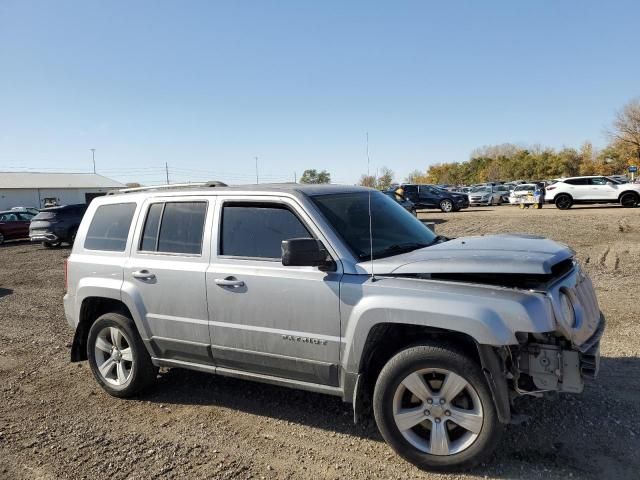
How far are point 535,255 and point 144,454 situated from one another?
310 centimetres

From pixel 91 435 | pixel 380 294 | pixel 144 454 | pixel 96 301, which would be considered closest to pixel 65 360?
pixel 96 301

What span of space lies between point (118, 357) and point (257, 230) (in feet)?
6.47

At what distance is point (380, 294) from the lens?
11.4ft

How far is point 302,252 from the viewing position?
350cm

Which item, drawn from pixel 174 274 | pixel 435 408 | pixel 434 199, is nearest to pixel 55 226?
pixel 174 274

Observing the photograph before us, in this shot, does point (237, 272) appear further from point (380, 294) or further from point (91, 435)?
point (91, 435)

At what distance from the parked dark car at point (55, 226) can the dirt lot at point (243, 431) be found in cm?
1640

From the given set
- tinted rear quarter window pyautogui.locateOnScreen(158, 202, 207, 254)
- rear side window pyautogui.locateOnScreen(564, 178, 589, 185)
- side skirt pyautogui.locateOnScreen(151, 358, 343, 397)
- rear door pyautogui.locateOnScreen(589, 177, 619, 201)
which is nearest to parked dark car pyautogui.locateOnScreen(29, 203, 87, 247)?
tinted rear quarter window pyautogui.locateOnScreen(158, 202, 207, 254)

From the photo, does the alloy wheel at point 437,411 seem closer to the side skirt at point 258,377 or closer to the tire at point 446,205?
the side skirt at point 258,377

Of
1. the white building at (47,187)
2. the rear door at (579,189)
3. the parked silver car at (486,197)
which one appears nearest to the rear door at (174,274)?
the rear door at (579,189)

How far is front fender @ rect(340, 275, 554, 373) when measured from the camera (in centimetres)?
305

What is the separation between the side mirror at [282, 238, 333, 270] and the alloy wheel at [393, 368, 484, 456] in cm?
99

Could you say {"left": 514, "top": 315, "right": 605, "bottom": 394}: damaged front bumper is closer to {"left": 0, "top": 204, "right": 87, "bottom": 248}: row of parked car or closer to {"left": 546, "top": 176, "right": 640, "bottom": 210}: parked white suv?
{"left": 0, "top": 204, "right": 87, "bottom": 248}: row of parked car

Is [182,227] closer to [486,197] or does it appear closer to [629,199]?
[629,199]
